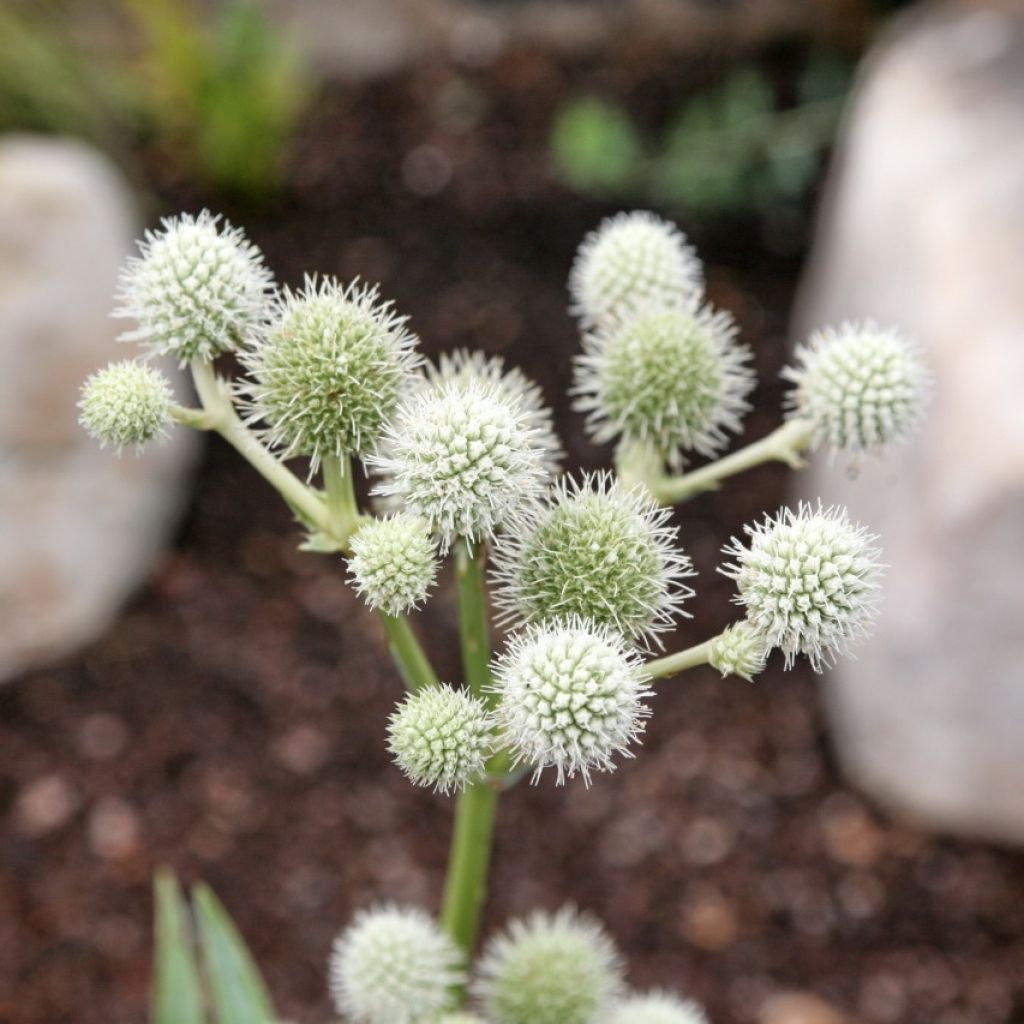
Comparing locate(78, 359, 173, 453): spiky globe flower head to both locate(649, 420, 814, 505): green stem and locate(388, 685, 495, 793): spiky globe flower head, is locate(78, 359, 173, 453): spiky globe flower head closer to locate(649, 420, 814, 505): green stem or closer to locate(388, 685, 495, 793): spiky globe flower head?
locate(388, 685, 495, 793): spiky globe flower head

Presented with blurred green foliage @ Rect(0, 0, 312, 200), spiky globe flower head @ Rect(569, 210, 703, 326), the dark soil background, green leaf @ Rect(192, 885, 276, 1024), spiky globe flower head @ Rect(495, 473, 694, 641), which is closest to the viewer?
spiky globe flower head @ Rect(495, 473, 694, 641)

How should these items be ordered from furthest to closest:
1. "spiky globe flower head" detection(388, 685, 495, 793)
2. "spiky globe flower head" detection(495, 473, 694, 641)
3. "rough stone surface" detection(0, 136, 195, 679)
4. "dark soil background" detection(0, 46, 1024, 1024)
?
"rough stone surface" detection(0, 136, 195, 679) < "dark soil background" detection(0, 46, 1024, 1024) < "spiky globe flower head" detection(495, 473, 694, 641) < "spiky globe flower head" detection(388, 685, 495, 793)

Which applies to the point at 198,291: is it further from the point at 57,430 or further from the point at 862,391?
the point at 57,430

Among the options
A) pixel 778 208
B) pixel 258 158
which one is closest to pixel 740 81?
pixel 778 208

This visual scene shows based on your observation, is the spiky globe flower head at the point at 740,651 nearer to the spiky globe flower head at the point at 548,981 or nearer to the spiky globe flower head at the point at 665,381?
the spiky globe flower head at the point at 665,381

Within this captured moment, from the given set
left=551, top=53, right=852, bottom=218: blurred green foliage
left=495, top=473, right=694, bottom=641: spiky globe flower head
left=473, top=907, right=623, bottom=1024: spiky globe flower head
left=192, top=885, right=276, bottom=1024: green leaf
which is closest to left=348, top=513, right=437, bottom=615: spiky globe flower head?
left=495, top=473, right=694, bottom=641: spiky globe flower head

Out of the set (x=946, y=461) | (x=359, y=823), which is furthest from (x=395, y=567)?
(x=359, y=823)

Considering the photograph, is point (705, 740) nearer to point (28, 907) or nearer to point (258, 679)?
point (258, 679)
